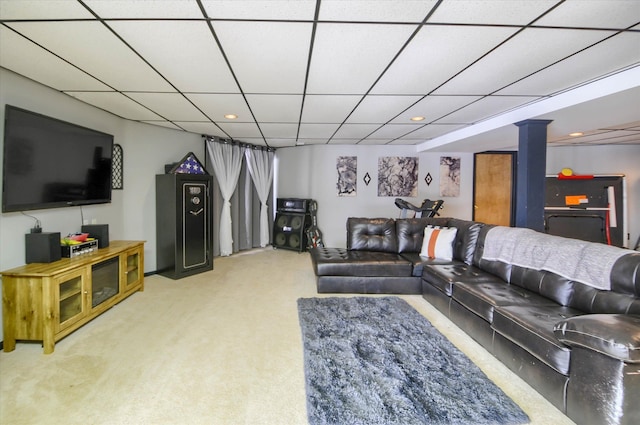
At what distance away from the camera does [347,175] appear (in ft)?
19.9

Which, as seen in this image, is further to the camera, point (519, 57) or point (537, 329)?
point (519, 57)

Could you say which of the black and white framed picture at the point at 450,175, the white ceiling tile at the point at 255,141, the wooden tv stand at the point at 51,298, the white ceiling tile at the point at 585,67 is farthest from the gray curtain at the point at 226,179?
the white ceiling tile at the point at 585,67

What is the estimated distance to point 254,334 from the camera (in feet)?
8.32

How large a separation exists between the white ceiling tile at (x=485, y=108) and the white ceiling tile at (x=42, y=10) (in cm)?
347

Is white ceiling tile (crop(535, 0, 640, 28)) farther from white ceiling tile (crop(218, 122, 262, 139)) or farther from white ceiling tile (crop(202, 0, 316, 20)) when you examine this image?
white ceiling tile (crop(218, 122, 262, 139))

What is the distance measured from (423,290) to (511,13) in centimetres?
284

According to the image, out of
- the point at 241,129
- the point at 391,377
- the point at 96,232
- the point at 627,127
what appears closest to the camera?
the point at 391,377

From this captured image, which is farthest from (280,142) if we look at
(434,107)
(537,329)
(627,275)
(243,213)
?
(627,275)

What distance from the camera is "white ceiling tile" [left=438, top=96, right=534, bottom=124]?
3.07m

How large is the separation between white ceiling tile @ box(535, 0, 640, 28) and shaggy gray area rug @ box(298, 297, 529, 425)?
229 centimetres

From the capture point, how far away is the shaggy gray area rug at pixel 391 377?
62.8 inches

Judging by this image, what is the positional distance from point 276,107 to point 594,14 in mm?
2740

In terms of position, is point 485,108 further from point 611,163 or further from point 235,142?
point 611,163

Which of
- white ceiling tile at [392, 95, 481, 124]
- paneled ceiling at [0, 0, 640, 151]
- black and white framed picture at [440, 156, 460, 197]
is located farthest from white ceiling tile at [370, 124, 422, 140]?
black and white framed picture at [440, 156, 460, 197]
